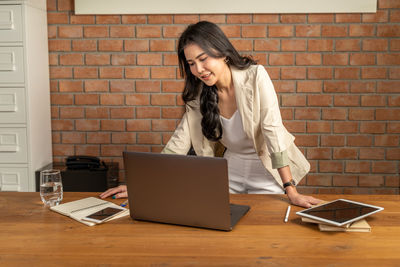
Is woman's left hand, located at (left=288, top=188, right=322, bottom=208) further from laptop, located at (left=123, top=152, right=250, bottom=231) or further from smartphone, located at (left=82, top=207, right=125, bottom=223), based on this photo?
smartphone, located at (left=82, top=207, right=125, bottom=223)

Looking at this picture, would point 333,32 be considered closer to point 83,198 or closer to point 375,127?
point 375,127

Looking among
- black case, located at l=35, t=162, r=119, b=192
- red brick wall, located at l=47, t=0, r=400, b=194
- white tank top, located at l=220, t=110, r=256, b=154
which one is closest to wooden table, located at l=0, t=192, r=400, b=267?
white tank top, located at l=220, t=110, r=256, b=154

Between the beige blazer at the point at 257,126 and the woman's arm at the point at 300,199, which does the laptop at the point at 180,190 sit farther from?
the beige blazer at the point at 257,126

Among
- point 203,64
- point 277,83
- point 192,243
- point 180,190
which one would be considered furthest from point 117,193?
point 277,83

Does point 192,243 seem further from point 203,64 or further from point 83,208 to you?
point 203,64

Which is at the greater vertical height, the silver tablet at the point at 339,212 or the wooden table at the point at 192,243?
the silver tablet at the point at 339,212

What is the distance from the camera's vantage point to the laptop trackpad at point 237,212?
1.33m

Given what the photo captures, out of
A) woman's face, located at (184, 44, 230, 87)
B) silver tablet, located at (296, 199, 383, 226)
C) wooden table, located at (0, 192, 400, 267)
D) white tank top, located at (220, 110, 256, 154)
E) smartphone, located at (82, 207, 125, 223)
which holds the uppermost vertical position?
woman's face, located at (184, 44, 230, 87)

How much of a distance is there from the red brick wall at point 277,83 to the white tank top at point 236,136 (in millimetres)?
1105

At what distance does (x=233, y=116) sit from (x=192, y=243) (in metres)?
0.94

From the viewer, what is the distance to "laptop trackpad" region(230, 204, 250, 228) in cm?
133

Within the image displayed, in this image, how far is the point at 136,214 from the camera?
1354 millimetres

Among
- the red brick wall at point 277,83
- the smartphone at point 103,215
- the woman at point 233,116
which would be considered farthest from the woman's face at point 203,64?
A: the red brick wall at point 277,83

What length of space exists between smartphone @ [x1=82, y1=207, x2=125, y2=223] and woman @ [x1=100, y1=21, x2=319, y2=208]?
1.86 ft
